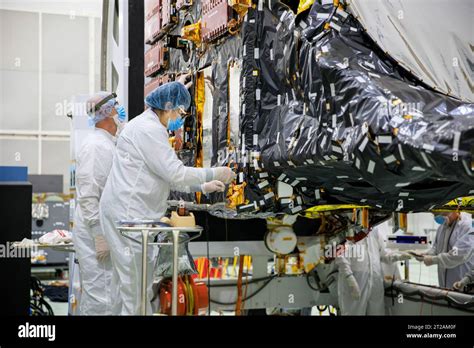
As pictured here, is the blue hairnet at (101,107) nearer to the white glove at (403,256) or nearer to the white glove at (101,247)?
the white glove at (101,247)

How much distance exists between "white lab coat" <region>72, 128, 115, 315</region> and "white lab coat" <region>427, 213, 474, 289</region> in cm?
285

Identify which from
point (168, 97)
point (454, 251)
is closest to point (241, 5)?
point (168, 97)

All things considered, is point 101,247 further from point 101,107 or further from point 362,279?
point 362,279

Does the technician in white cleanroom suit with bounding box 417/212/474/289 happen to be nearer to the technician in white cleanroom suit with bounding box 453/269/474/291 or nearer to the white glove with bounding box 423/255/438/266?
the white glove with bounding box 423/255/438/266

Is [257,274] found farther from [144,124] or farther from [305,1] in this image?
[305,1]

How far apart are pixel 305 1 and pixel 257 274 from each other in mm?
2408

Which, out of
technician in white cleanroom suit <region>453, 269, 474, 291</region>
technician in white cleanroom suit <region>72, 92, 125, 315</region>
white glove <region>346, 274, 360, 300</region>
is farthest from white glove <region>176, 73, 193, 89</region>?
technician in white cleanroom suit <region>453, 269, 474, 291</region>

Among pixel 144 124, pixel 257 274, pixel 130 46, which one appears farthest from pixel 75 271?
pixel 144 124

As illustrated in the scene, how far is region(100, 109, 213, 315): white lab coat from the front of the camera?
11.3 feet

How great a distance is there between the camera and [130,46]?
5566 mm

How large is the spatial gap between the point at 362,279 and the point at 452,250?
951 mm

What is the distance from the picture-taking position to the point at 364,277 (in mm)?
5051

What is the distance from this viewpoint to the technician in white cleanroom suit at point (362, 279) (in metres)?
4.96

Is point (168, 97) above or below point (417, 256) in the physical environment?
above
